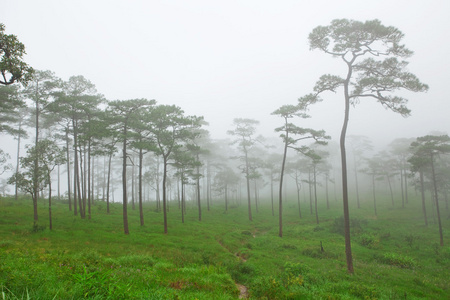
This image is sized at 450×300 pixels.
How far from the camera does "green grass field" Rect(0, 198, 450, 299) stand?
17.9 ft

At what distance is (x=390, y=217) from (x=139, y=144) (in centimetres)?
4331

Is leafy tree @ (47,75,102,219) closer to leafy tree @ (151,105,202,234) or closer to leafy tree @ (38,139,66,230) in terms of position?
leafy tree @ (38,139,66,230)

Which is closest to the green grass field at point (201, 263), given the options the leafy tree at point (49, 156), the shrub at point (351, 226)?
the shrub at point (351, 226)

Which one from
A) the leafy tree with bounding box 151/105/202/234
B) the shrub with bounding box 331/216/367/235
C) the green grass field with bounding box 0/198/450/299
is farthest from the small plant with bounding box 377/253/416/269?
the leafy tree with bounding box 151/105/202/234

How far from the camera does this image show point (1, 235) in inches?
557

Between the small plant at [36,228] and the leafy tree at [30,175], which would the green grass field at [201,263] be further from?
the leafy tree at [30,175]

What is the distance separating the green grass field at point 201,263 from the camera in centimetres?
546

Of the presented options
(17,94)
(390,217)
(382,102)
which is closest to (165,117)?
(17,94)

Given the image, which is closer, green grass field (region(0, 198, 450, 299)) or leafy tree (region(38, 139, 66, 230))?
green grass field (region(0, 198, 450, 299))

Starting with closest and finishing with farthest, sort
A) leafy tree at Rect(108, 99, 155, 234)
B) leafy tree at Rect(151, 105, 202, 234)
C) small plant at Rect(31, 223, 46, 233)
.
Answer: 1. small plant at Rect(31, 223, 46, 233)
2. leafy tree at Rect(108, 99, 155, 234)
3. leafy tree at Rect(151, 105, 202, 234)

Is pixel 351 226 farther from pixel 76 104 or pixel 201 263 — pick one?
pixel 76 104

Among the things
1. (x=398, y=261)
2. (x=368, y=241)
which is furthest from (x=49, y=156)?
(x=368, y=241)

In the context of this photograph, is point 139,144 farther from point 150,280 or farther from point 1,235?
point 150,280

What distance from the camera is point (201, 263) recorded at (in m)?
12.9
